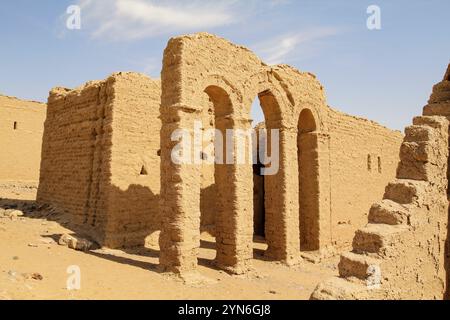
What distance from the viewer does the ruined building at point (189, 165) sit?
812 cm

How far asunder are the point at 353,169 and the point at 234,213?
24.5ft

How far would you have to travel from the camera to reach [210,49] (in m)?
8.88

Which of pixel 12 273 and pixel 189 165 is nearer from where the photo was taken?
pixel 12 273

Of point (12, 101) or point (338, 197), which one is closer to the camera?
point (338, 197)

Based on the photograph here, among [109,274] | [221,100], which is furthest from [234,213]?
[109,274]

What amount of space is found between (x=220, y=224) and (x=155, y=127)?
3.72 m

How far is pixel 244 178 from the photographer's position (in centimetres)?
961

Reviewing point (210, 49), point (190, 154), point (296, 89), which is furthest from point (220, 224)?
point (296, 89)

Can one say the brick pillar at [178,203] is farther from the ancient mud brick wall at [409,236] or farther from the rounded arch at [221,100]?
the ancient mud brick wall at [409,236]

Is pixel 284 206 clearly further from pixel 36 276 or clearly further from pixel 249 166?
pixel 36 276

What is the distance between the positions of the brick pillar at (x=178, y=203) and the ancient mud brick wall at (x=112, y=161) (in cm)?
222

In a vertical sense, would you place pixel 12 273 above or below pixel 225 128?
below

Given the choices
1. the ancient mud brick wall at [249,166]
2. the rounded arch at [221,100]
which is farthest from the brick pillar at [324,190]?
the rounded arch at [221,100]
